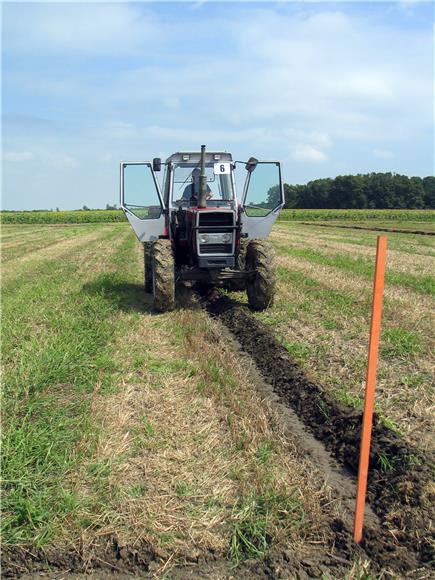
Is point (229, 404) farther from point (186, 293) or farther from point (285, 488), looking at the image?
point (186, 293)

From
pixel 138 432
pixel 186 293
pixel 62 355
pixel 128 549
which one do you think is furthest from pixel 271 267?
pixel 128 549

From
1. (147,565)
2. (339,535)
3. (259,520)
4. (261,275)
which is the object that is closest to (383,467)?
(339,535)

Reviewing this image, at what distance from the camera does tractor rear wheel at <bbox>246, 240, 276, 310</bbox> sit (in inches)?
329

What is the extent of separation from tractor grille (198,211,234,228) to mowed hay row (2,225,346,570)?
2.01 meters

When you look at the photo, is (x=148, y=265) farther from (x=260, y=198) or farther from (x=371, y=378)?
(x=371, y=378)

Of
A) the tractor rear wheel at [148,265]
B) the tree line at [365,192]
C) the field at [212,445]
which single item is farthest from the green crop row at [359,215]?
the field at [212,445]

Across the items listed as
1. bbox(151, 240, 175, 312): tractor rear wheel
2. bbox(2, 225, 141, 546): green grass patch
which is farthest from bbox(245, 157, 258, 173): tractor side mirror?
bbox(2, 225, 141, 546): green grass patch

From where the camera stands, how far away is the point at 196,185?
30.2 ft

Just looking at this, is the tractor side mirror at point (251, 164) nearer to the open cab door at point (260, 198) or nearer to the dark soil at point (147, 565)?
the open cab door at point (260, 198)

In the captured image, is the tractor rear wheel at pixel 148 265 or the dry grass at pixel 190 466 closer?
the dry grass at pixel 190 466

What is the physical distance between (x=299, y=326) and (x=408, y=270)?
6838 millimetres

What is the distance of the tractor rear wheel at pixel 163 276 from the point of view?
8133 millimetres

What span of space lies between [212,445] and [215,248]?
4.64 m

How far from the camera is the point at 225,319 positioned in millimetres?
8469
